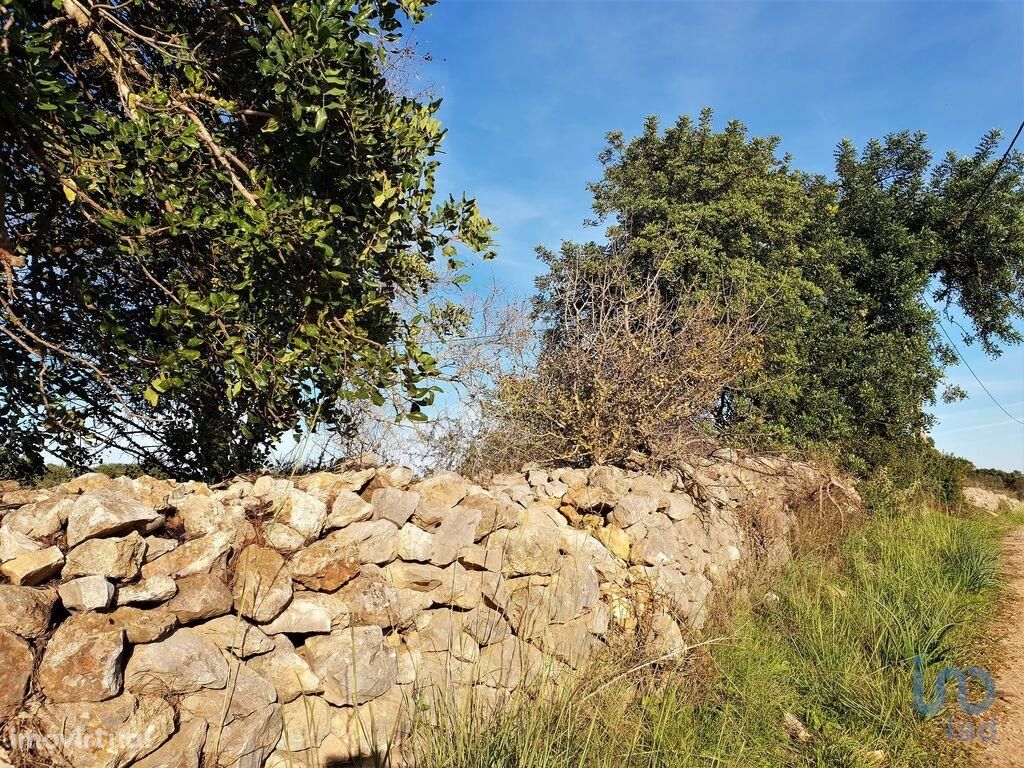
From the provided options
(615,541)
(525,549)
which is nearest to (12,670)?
(525,549)

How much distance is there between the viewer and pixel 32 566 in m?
2.58

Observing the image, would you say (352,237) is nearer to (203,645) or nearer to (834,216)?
(203,645)

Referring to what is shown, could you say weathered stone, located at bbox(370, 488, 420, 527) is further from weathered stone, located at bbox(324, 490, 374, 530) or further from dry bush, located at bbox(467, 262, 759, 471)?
dry bush, located at bbox(467, 262, 759, 471)

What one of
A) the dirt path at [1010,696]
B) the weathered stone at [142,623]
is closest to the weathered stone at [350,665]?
the weathered stone at [142,623]

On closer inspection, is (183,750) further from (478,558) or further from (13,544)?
(478,558)

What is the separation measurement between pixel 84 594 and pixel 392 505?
1609 millimetres

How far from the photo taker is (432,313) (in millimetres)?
4688

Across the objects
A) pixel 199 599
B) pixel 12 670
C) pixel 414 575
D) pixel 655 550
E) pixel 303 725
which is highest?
pixel 655 550

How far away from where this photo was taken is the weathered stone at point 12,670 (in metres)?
2.35

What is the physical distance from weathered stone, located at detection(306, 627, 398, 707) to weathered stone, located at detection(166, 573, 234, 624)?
0.54m

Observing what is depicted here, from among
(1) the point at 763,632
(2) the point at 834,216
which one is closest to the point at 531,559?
(1) the point at 763,632

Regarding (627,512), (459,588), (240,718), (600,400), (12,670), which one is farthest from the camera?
(600,400)

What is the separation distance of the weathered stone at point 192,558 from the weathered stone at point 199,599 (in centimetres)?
4

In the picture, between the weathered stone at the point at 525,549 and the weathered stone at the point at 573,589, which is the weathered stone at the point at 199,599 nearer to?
the weathered stone at the point at 525,549
